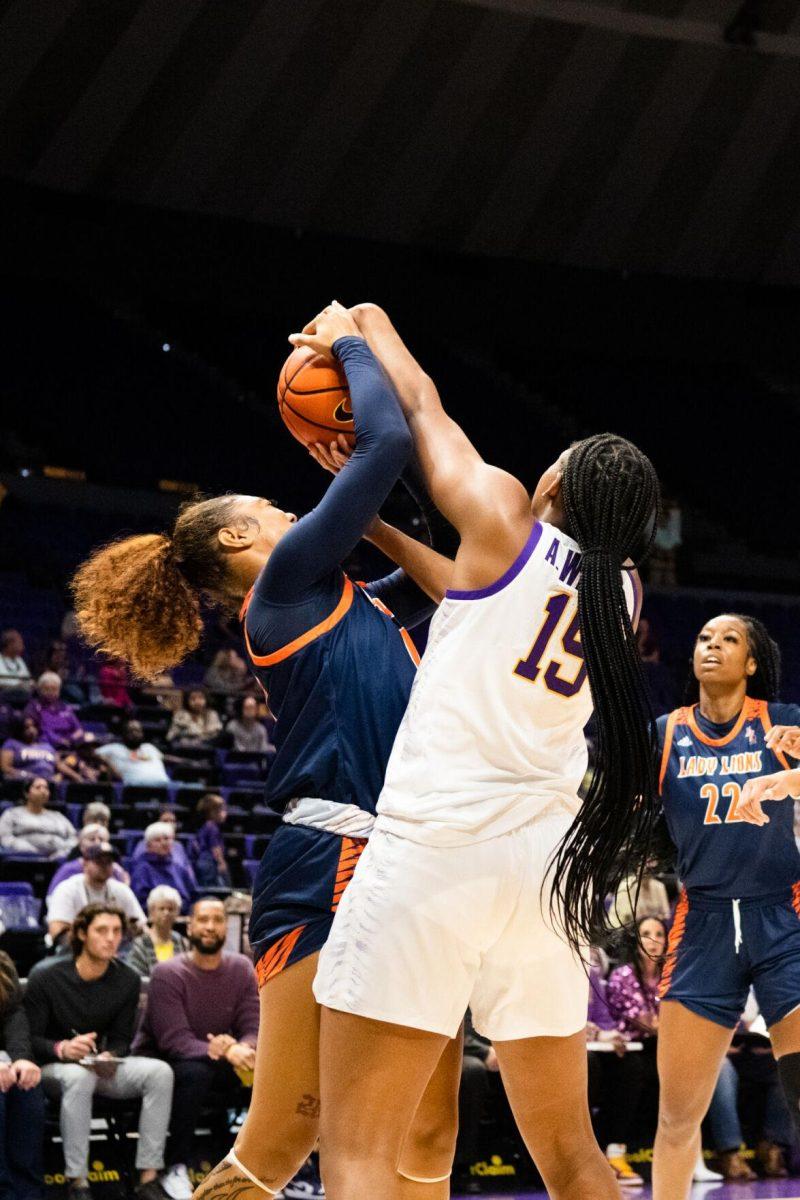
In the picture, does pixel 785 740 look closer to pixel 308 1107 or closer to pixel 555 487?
pixel 555 487

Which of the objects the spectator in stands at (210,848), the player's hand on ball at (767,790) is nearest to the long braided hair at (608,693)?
the player's hand on ball at (767,790)

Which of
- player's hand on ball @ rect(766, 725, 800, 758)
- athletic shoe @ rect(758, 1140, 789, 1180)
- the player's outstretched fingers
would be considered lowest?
athletic shoe @ rect(758, 1140, 789, 1180)

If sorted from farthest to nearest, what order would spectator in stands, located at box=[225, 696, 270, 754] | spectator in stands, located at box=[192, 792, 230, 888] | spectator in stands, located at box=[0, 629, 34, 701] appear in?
1. spectator in stands, located at box=[225, 696, 270, 754]
2. spectator in stands, located at box=[0, 629, 34, 701]
3. spectator in stands, located at box=[192, 792, 230, 888]

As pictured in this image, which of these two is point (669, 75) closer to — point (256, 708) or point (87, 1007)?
point (256, 708)

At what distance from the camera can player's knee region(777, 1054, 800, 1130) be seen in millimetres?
4352

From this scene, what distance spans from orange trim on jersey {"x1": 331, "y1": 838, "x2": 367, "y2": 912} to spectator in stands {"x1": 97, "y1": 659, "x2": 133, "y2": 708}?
421 inches

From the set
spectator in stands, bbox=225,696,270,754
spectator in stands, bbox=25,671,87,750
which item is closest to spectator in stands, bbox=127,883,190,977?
spectator in stands, bbox=25,671,87,750

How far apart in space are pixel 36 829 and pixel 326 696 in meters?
7.70

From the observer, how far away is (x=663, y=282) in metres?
20.9

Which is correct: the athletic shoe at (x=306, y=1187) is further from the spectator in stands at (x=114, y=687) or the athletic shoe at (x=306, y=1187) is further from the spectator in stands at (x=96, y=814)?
the spectator in stands at (x=114, y=687)

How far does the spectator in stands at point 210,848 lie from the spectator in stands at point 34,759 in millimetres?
1139

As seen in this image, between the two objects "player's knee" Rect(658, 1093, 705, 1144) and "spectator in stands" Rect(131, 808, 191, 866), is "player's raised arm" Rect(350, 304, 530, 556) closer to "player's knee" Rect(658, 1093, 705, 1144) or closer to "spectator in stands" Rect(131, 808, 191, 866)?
"player's knee" Rect(658, 1093, 705, 1144)

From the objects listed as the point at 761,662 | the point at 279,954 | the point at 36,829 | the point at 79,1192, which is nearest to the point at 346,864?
the point at 279,954

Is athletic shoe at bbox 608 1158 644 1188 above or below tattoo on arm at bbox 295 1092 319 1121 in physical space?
below
